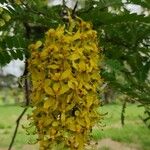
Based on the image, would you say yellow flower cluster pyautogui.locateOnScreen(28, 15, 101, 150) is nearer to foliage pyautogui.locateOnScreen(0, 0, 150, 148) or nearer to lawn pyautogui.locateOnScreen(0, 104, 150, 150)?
foliage pyautogui.locateOnScreen(0, 0, 150, 148)

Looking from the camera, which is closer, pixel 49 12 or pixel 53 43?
pixel 53 43

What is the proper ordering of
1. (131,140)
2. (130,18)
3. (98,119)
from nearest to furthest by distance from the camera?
1. (98,119)
2. (130,18)
3. (131,140)

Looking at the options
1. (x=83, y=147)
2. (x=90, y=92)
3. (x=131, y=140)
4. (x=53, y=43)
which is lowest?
(x=131, y=140)

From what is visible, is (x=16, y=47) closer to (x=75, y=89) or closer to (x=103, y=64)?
(x=103, y=64)

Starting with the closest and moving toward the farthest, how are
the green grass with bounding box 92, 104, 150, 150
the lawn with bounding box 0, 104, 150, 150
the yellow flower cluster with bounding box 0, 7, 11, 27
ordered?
the yellow flower cluster with bounding box 0, 7, 11, 27 < the lawn with bounding box 0, 104, 150, 150 < the green grass with bounding box 92, 104, 150, 150

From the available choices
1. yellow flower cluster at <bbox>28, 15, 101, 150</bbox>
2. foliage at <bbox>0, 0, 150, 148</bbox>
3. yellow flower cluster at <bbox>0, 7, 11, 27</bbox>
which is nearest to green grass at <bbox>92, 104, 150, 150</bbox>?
foliage at <bbox>0, 0, 150, 148</bbox>

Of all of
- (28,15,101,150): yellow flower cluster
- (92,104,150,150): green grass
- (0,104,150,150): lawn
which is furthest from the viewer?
(92,104,150,150): green grass

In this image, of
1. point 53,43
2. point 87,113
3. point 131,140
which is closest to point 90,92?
point 87,113

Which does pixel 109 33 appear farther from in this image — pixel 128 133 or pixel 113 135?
pixel 128 133

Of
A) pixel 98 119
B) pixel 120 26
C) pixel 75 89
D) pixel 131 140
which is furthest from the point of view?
pixel 131 140
